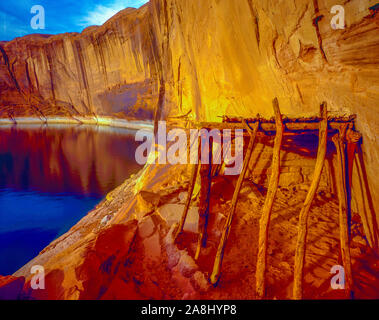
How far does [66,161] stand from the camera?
19.1 meters

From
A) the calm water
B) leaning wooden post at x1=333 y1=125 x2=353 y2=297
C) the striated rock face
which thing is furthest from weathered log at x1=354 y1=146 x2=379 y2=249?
the striated rock face

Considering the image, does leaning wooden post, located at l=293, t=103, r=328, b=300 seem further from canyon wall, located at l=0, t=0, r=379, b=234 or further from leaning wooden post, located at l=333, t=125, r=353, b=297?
canyon wall, located at l=0, t=0, r=379, b=234

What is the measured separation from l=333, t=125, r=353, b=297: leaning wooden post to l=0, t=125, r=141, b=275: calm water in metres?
9.70

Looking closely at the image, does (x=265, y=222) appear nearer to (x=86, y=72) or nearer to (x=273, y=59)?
(x=273, y=59)

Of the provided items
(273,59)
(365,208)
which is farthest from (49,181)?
(365,208)

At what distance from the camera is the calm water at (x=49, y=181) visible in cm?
910

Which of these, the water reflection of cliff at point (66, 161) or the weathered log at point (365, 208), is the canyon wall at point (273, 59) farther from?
the water reflection of cliff at point (66, 161)

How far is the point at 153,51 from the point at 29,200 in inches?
635

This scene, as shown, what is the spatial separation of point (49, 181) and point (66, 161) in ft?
15.1

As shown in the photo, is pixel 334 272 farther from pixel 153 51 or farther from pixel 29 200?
pixel 153 51

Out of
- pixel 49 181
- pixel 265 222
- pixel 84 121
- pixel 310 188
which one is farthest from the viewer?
pixel 84 121

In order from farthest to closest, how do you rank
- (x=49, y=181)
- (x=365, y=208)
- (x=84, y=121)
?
1. (x=84, y=121)
2. (x=49, y=181)
3. (x=365, y=208)

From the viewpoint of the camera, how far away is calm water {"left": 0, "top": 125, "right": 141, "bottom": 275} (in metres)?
9.10
